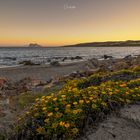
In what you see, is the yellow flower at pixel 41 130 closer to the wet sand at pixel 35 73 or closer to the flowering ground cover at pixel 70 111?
the flowering ground cover at pixel 70 111

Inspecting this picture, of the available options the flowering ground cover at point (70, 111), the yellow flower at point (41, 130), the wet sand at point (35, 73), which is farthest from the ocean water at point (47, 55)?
the yellow flower at point (41, 130)

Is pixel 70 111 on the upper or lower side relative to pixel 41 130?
upper

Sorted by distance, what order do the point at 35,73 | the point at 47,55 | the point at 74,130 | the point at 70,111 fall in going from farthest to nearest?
the point at 47,55
the point at 35,73
the point at 70,111
the point at 74,130

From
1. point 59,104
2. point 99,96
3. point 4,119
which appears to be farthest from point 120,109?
point 4,119

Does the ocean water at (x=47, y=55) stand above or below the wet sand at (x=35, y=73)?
below

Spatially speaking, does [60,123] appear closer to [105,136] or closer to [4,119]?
[105,136]

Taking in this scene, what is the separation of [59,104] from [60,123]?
2.93ft

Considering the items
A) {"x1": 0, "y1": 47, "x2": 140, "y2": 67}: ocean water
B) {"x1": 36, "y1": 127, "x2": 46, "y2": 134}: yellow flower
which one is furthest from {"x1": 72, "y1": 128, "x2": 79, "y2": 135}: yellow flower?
{"x1": 0, "y1": 47, "x2": 140, "y2": 67}: ocean water

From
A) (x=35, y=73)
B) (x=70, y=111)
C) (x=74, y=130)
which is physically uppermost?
(x=70, y=111)

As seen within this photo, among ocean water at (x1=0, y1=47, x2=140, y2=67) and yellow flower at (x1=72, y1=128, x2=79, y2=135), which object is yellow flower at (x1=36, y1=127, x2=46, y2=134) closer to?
yellow flower at (x1=72, y1=128, x2=79, y2=135)

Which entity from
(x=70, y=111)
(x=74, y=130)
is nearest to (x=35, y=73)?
(x=70, y=111)

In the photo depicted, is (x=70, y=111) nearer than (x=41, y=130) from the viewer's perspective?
No

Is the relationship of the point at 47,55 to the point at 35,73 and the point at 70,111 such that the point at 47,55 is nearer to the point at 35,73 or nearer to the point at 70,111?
the point at 35,73

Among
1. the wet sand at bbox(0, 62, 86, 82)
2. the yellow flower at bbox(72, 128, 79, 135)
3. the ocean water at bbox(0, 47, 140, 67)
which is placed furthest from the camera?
the ocean water at bbox(0, 47, 140, 67)
